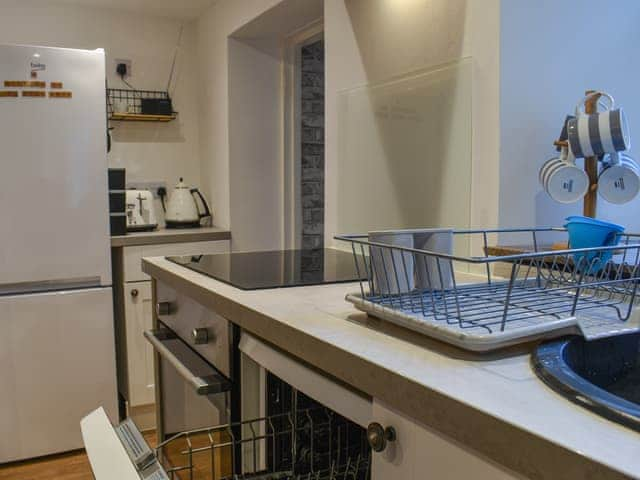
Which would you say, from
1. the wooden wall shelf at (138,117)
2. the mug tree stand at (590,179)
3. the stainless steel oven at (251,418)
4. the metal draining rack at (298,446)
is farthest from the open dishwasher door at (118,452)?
the wooden wall shelf at (138,117)

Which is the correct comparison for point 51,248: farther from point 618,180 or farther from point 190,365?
point 618,180

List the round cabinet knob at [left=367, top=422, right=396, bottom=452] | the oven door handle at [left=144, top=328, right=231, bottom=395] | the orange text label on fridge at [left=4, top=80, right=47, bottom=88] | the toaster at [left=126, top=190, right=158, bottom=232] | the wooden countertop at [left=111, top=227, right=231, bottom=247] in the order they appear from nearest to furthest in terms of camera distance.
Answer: the round cabinet knob at [left=367, top=422, right=396, bottom=452] → the oven door handle at [left=144, top=328, right=231, bottom=395] → the orange text label on fridge at [left=4, top=80, right=47, bottom=88] → the wooden countertop at [left=111, top=227, right=231, bottom=247] → the toaster at [left=126, top=190, right=158, bottom=232]

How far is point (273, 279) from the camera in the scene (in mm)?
1296

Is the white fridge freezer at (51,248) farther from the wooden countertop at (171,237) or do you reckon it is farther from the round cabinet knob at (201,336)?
the round cabinet knob at (201,336)

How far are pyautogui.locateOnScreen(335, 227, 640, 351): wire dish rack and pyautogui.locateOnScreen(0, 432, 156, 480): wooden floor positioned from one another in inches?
71.5

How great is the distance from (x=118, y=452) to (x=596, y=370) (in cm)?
69

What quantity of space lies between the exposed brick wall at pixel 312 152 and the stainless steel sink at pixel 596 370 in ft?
7.00

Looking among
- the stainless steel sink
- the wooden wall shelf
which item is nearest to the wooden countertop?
the wooden wall shelf

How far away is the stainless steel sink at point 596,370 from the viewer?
21.5 inches

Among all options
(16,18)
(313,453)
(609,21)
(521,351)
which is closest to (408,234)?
(521,351)

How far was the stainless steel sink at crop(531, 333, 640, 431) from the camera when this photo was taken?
21.5 inches

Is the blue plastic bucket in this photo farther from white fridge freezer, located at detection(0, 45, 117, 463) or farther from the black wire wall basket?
the black wire wall basket

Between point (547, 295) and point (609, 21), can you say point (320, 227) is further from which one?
point (547, 295)

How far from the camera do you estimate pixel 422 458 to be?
0.65 metres
